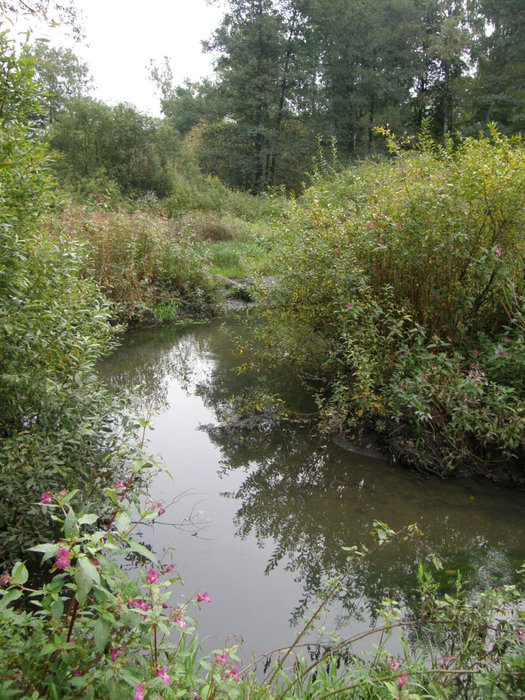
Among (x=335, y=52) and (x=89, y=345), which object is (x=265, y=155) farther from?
(x=89, y=345)

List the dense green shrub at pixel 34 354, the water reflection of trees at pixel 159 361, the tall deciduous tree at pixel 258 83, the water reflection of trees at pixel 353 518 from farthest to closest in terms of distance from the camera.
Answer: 1. the tall deciduous tree at pixel 258 83
2. the water reflection of trees at pixel 159 361
3. the water reflection of trees at pixel 353 518
4. the dense green shrub at pixel 34 354

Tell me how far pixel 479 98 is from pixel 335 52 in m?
10.5

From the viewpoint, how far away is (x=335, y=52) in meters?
33.2

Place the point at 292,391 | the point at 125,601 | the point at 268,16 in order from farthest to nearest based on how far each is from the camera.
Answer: the point at 268,16, the point at 292,391, the point at 125,601

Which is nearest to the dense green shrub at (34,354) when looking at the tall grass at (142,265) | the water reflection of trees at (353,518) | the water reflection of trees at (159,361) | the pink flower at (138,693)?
the water reflection of trees at (353,518)

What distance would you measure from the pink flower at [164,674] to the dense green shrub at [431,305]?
3159mm

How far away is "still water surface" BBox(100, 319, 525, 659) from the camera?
3.13 meters

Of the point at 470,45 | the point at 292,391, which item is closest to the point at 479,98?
the point at 470,45

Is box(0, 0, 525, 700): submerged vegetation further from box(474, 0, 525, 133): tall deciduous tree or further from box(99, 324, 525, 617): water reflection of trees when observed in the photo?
box(474, 0, 525, 133): tall deciduous tree

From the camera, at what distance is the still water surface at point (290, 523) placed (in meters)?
3.13

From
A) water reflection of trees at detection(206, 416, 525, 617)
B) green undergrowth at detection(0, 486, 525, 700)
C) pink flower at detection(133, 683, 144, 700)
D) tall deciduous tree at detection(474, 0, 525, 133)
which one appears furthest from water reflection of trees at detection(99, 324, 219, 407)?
tall deciduous tree at detection(474, 0, 525, 133)

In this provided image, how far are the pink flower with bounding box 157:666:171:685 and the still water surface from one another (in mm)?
1305

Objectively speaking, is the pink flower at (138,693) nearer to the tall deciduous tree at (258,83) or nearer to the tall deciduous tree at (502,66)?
the tall deciduous tree at (502,66)

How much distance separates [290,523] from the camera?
13.2 feet
